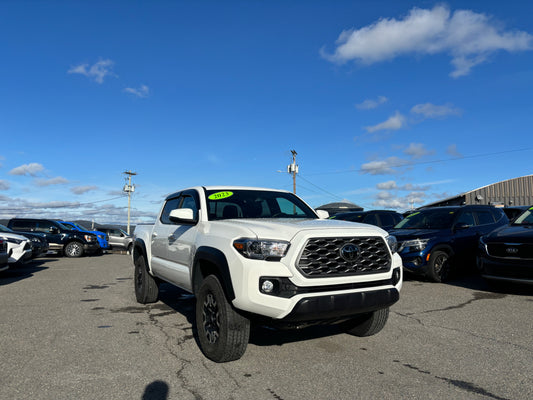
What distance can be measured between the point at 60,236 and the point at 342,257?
683 inches

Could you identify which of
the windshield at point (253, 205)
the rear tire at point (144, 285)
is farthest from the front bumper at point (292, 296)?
the rear tire at point (144, 285)

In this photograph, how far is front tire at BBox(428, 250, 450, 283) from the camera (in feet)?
27.4

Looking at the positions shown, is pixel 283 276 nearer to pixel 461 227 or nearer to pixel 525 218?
pixel 461 227

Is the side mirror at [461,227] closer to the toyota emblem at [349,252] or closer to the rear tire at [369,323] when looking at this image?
the rear tire at [369,323]

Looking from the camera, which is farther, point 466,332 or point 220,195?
point 220,195

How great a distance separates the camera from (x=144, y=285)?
6.54m

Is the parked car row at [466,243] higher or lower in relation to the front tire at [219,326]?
higher

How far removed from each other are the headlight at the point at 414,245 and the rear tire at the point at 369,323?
424 centimetres

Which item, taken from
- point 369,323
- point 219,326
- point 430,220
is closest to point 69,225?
point 430,220

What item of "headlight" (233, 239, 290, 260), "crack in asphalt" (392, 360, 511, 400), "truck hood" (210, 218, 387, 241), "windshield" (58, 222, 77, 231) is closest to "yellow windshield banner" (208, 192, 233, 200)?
"truck hood" (210, 218, 387, 241)

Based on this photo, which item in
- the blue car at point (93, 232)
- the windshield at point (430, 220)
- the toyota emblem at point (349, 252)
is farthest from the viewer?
the blue car at point (93, 232)

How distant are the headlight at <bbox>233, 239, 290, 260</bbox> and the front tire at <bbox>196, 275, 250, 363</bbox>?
1.78ft

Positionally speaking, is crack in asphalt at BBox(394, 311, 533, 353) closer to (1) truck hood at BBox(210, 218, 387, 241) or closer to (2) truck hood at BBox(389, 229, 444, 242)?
(1) truck hood at BBox(210, 218, 387, 241)

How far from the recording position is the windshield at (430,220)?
9.22 meters
